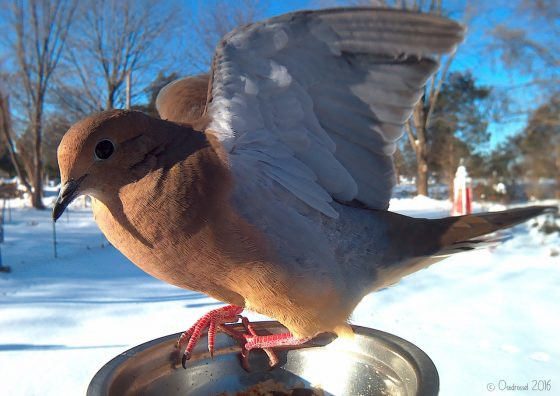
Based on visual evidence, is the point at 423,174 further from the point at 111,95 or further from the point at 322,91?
the point at 322,91

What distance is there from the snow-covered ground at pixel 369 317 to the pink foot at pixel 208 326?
1.31 m

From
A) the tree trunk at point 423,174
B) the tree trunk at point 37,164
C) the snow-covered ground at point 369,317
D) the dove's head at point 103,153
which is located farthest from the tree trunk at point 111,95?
the dove's head at point 103,153

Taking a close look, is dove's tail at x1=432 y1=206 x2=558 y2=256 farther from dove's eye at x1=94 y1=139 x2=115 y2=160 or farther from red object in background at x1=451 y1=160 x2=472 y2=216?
red object in background at x1=451 y1=160 x2=472 y2=216

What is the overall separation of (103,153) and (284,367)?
1023 mm

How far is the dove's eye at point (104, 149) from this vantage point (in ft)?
4.12

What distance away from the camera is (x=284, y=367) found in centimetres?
175

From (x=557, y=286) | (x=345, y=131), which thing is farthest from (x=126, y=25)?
(x=345, y=131)

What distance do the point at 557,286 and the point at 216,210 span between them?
479 centimetres

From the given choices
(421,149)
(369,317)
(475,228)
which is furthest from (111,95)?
(475,228)

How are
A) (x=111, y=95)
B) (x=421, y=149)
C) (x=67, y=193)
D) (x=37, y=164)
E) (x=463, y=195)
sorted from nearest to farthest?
(x=67, y=193), (x=463, y=195), (x=111, y=95), (x=37, y=164), (x=421, y=149)

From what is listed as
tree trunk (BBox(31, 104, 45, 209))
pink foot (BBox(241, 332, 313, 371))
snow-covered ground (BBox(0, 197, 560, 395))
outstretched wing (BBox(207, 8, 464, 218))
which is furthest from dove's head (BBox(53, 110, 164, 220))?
tree trunk (BBox(31, 104, 45, 209))

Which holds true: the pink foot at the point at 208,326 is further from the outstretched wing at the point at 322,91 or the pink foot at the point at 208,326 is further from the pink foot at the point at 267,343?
the outstretched wing at the point at 322,91

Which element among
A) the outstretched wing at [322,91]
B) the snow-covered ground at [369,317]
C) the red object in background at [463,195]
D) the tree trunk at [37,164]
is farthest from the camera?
the tree trunk at [37,164]

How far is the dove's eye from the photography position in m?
1.26
